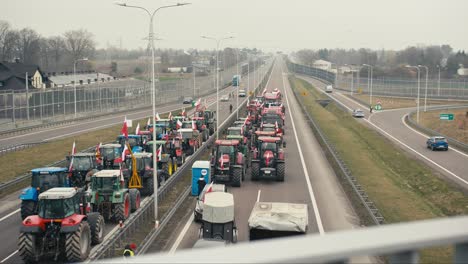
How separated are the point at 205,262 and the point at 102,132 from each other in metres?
59.9

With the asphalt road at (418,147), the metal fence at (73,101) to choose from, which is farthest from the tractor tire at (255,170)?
the metal fence at (73,101)

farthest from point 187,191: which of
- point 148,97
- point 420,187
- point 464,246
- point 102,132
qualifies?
point 148,97

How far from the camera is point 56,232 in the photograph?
18.8 m

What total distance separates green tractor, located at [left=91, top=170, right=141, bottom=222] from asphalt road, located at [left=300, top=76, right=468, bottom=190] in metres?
20.8

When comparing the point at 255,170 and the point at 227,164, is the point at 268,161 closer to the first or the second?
the point at 255,170

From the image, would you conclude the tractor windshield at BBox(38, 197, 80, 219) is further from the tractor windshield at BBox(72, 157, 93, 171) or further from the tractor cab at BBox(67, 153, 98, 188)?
the tractor windshield at BBox(72, 157, 93, 171)

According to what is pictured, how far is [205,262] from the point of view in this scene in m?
2.67

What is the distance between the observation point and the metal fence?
60812mm

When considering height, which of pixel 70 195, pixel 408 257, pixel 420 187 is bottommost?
pixel 420 187

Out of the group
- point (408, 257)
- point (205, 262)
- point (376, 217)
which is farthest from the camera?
point (376, 217)

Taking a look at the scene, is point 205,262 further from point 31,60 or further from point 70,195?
point 31,60

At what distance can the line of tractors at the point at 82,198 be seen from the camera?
729 inches

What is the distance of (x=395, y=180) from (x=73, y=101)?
49.2m

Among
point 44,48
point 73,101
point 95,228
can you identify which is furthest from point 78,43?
point 95,228
